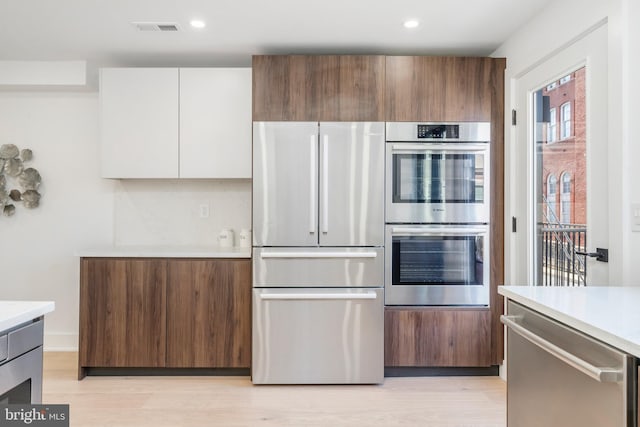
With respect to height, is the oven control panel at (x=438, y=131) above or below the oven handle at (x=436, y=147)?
above

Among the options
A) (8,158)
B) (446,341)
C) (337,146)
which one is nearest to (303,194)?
(337,146)

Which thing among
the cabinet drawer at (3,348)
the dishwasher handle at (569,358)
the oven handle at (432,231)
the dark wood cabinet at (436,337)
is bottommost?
the dark wood cabinet at (436,337)

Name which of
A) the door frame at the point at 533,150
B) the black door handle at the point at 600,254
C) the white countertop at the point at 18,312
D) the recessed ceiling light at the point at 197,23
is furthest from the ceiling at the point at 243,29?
the white countertop at the point at 18,312

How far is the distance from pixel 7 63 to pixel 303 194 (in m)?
2.62

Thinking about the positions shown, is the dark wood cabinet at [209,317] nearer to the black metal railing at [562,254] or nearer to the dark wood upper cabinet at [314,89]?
the dark wood upper cabinet at [314,89]

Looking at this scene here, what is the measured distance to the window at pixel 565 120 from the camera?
2.25 metres

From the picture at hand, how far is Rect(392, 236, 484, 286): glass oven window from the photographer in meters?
2.93

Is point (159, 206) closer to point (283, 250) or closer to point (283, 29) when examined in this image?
point (283, 250)

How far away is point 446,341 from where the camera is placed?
2.94 metres

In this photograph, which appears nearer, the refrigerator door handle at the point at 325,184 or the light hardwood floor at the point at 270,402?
the light hardwood floor at the point at 270,402

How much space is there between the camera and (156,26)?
8.74 feet

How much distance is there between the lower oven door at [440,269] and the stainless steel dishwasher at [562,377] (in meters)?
1.29

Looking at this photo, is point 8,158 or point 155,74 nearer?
point 155,74

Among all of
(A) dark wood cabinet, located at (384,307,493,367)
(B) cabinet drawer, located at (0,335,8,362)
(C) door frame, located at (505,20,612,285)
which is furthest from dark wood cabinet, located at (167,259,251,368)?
(C) door frame, located at (505,20,612,285)
